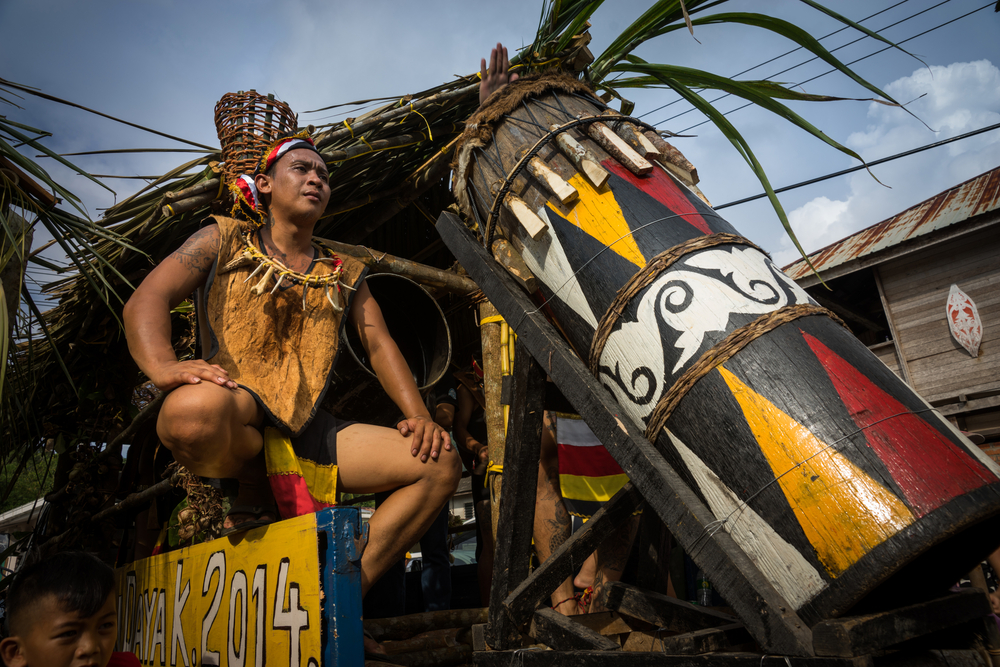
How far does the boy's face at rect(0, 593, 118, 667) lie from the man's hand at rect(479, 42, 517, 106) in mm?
2026

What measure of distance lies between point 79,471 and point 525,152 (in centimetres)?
368

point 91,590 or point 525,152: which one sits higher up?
point 525,152

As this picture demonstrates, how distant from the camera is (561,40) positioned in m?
2.56

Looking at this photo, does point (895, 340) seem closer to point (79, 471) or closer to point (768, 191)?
point (768, 191)

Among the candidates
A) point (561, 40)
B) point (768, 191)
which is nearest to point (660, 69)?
point (561, 40)

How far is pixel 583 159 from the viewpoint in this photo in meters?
1.67

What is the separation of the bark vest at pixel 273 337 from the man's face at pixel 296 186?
0.17 meters

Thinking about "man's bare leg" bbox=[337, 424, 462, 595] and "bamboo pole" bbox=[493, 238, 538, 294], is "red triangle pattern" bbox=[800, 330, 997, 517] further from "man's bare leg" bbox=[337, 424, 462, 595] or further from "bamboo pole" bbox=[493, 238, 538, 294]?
"man's bare leg" bbox=[337, 424, 462, 595]

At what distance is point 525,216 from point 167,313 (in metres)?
1.12

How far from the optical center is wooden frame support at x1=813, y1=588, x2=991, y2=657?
991 millimetres

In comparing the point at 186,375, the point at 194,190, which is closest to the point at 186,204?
the point at 194,190

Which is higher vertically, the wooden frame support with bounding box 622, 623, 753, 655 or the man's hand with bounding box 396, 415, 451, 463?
the man's hand with bounding box 396, 415, 451, 463

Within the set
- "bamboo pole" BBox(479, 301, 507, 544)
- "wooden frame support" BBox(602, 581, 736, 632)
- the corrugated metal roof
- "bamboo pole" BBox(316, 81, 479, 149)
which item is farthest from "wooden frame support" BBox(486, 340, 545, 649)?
the corrugated metal roof

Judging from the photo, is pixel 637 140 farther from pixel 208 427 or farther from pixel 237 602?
Result: pixel 237 602
